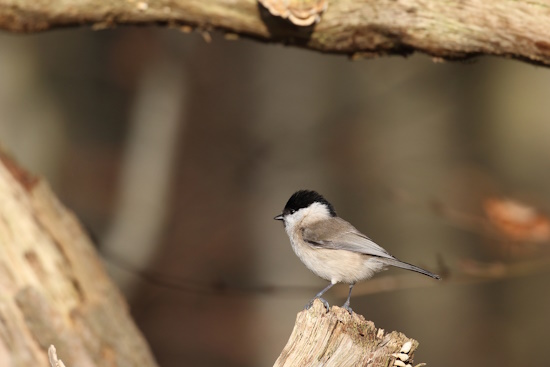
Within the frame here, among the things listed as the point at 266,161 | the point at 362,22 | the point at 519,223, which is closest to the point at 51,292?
the point at 362,22

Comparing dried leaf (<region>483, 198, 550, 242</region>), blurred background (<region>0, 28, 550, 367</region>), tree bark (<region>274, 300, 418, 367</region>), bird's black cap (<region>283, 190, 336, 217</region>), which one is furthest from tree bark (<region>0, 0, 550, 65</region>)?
blurred background (<region>0, 28, 550, 367</region>)

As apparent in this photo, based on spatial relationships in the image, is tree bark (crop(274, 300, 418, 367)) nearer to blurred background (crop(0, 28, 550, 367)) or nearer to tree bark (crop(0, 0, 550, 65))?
tree bark (crop(0, 0, 550, 65))

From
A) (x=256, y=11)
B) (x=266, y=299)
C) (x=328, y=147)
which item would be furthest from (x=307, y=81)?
(x=256, y=11)

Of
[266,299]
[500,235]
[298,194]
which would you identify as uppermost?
[298,194]

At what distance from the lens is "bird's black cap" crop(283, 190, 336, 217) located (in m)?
2.79

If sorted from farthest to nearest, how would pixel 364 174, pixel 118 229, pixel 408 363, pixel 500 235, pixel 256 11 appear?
pixel 364 174
pixel 118 229
pixel 500 235
pixel 256 11
pixel 408 363

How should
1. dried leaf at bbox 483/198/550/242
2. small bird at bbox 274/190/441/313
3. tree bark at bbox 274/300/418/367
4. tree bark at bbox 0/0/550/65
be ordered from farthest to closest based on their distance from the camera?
1. dried leaf at bbox 483/198/550/242
2. small bird at bbox 274/190/441/313
3. tree bark at bbox 0/0/550/65
4. tree bark at bbox 274/300/418/367

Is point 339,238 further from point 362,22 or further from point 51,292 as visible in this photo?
point 51,292

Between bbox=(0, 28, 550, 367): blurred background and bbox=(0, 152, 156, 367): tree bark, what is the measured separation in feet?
9.38

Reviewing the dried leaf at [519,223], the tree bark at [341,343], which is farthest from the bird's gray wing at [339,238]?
the dried leaf at [519,223]

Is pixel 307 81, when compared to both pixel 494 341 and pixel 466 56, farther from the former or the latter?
pixel 466 56

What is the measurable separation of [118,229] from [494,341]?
4215mm

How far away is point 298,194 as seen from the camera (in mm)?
2826

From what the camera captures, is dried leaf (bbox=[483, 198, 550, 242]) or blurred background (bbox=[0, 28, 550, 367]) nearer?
dried leaf (bbox=[483, 198, 550, 242])
